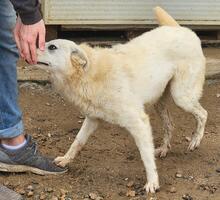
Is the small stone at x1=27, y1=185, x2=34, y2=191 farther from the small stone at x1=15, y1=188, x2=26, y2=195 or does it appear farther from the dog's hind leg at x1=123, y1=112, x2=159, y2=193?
the dog's hind leg at x1=123, y1=112, x2=159, y2=193

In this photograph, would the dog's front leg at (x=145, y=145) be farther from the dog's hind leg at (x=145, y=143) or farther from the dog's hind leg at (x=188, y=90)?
the dog's hind leg at (x=188, y=90)

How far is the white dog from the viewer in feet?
13.4

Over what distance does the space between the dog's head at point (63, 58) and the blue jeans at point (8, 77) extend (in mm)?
204

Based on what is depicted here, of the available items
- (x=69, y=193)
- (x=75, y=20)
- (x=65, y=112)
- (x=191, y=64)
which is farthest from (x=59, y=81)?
(x=75, y=20)

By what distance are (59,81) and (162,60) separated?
0.83 meters

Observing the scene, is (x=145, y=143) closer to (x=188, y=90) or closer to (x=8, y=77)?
(x=188, y=90)

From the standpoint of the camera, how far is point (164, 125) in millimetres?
4906

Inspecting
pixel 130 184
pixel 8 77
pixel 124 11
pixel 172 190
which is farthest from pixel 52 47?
pixel 124 11

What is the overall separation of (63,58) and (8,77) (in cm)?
39

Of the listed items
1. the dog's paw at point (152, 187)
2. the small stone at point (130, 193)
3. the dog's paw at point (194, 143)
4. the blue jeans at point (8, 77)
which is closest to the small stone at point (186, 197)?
the dog's paw at point (152, 187)

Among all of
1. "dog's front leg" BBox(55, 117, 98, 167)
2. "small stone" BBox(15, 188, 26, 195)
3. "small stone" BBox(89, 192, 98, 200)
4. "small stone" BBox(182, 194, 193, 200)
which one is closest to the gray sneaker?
"dog's front leg" BBox(55, 117, 98, 167)

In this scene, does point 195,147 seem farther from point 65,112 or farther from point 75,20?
point 75,20

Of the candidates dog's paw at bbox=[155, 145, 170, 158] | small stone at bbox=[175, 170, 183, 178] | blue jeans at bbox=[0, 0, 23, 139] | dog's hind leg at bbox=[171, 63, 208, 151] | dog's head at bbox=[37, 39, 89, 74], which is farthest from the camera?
dog's paw at bbox=[155, 145, 170, 158]

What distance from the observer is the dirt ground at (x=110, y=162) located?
4.18m
